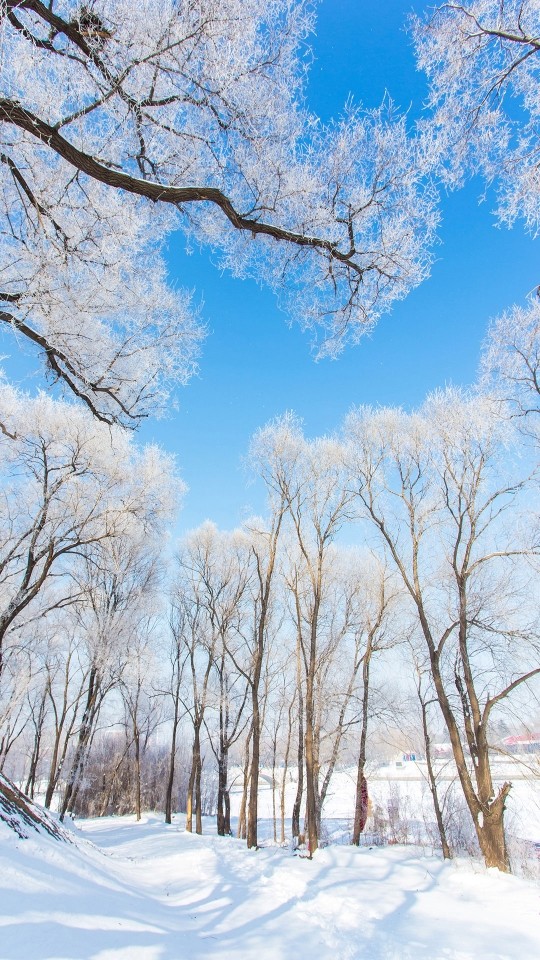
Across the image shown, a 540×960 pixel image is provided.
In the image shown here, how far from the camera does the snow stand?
3.09 m

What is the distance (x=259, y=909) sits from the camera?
5625 mm

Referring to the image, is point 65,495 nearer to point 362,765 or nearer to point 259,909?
point 259,909

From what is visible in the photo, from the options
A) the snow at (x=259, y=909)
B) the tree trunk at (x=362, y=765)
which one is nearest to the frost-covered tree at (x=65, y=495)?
the snow at (x=259, y=909)

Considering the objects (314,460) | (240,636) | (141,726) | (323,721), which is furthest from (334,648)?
(141,726)

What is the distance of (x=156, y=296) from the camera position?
579 centimetres

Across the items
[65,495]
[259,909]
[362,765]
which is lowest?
[259,909]

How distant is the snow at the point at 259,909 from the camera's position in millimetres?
3094

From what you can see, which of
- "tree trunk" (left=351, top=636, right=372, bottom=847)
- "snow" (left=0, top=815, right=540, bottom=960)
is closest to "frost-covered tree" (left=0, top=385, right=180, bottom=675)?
"snow" (left=0, top=815, right=540, bottom=960)

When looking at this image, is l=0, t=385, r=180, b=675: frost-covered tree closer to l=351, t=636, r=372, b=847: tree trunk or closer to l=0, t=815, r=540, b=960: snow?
l=0, t=815, r=540, b=960: snow

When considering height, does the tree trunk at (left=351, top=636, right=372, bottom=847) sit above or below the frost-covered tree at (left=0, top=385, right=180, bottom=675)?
below

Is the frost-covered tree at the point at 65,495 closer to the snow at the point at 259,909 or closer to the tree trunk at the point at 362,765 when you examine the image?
the snow at the point at 259,909

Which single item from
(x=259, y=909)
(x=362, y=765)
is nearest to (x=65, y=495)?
(x=259, y=909)

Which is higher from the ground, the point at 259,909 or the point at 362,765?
the point at 362,765

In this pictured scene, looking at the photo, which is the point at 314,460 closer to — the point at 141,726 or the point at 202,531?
the point at 202,531
